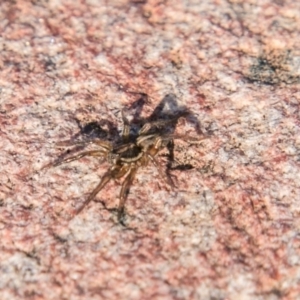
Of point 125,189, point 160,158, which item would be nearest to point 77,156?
point 125,189

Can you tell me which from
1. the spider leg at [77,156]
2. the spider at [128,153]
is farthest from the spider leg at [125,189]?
the spider leg at [77,156]

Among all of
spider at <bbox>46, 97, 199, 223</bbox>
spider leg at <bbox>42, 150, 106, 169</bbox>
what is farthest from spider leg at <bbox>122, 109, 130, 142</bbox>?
spider leg at <bbox>42, 150, 106, 169</bbox>

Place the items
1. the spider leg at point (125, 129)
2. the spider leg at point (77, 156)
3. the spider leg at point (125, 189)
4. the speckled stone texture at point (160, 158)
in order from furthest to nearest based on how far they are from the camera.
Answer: the spider leg at point (125, 129)
the spider leg at point (77, 156)
the spider leg at point (125, 189)
the speckled stone texture at point (160, 158)

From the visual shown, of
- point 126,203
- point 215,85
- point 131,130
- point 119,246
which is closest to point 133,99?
point 131,130

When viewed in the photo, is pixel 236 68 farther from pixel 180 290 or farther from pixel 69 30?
pixel 180 290

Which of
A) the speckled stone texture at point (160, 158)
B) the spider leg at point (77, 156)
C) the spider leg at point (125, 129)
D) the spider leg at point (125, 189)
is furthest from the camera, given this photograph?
the spider leg at point (125, 129)

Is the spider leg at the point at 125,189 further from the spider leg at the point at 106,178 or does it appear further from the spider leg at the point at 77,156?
the spider leg at the point at 77,156

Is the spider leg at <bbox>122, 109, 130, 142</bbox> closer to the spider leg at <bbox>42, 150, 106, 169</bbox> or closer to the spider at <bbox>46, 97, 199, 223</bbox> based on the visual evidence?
the spider at <bbox>46, 97, 199, 223</bbox>
